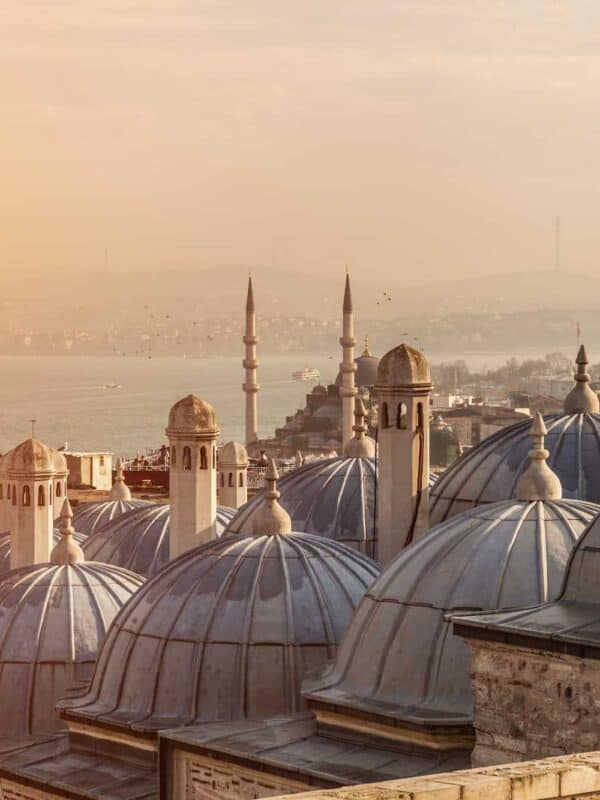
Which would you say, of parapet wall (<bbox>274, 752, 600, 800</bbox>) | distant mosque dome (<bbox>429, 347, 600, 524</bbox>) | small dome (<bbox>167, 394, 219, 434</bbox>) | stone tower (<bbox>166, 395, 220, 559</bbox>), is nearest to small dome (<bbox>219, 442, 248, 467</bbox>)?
stone tower (<bbox>166, 395, 220, 559</bbox>)

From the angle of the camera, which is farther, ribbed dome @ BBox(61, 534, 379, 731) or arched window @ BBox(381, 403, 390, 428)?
arched window @ BBox(381, 403, 390, 428)

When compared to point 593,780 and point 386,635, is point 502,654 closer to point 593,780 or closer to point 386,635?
point 386,635

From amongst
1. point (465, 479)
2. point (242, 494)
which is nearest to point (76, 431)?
point (242, 494)

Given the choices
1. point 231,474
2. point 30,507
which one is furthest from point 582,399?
point 231,474

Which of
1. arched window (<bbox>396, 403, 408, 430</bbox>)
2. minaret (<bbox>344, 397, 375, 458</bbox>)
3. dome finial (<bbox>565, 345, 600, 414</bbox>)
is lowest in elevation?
minaret (<bbox>344, 397, 375, 458</bbox>)

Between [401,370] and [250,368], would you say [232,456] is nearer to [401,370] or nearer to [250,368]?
[401,370]

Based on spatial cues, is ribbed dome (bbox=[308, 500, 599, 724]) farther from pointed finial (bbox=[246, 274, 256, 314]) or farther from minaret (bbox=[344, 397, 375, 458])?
pointed finial (bbox=[246, 274, 256, 314])
